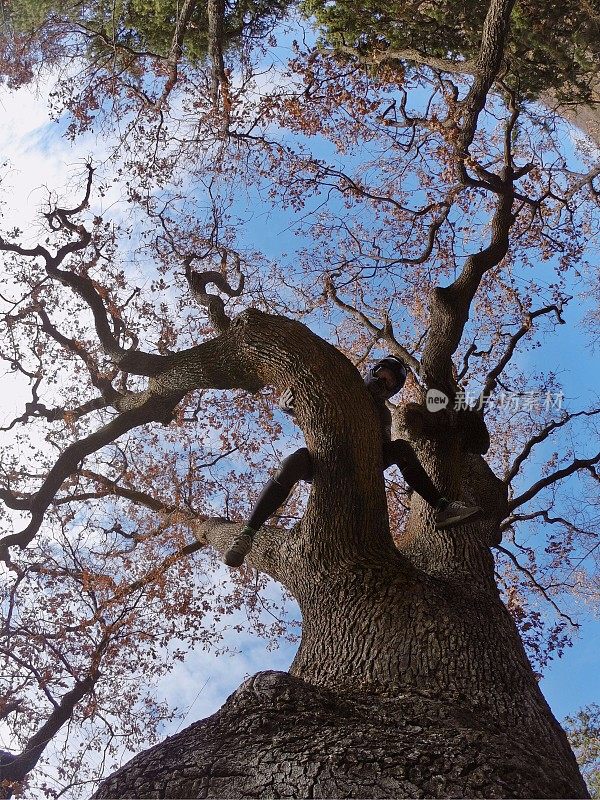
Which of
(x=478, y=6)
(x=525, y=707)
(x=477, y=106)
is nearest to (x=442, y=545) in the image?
(x=525, y=707)

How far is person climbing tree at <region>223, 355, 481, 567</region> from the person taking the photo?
438 cm

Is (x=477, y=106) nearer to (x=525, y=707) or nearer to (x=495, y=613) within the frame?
(x=495, y=613)

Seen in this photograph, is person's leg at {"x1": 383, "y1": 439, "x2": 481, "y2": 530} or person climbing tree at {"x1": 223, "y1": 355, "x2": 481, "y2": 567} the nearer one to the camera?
person climbing tree at {"x1": 223, "y1": 355, "x2": 481, "y2": 567}

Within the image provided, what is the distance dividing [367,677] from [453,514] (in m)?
1.65

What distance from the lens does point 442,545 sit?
16.7 ft

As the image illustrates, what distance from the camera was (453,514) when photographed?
A: 4773mm

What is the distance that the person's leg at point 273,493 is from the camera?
4332 millimetres

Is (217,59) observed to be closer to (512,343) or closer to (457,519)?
(512,343)

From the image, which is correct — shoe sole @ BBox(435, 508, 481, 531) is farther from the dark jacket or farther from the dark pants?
the dark jacket

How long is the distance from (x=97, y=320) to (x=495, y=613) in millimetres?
4363

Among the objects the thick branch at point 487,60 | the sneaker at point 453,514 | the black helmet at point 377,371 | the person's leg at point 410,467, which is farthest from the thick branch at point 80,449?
the thick branch at point 487,60

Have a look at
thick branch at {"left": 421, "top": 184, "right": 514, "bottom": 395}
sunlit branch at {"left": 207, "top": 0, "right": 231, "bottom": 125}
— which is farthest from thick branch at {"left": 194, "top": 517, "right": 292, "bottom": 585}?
sunlit branch at {"left": 207, "top": 0, "right": 231, "bottom": 125}

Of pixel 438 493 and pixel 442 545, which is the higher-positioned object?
pixel 438 493

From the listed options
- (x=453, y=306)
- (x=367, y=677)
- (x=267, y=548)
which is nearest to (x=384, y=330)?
(x=453, y=306)
